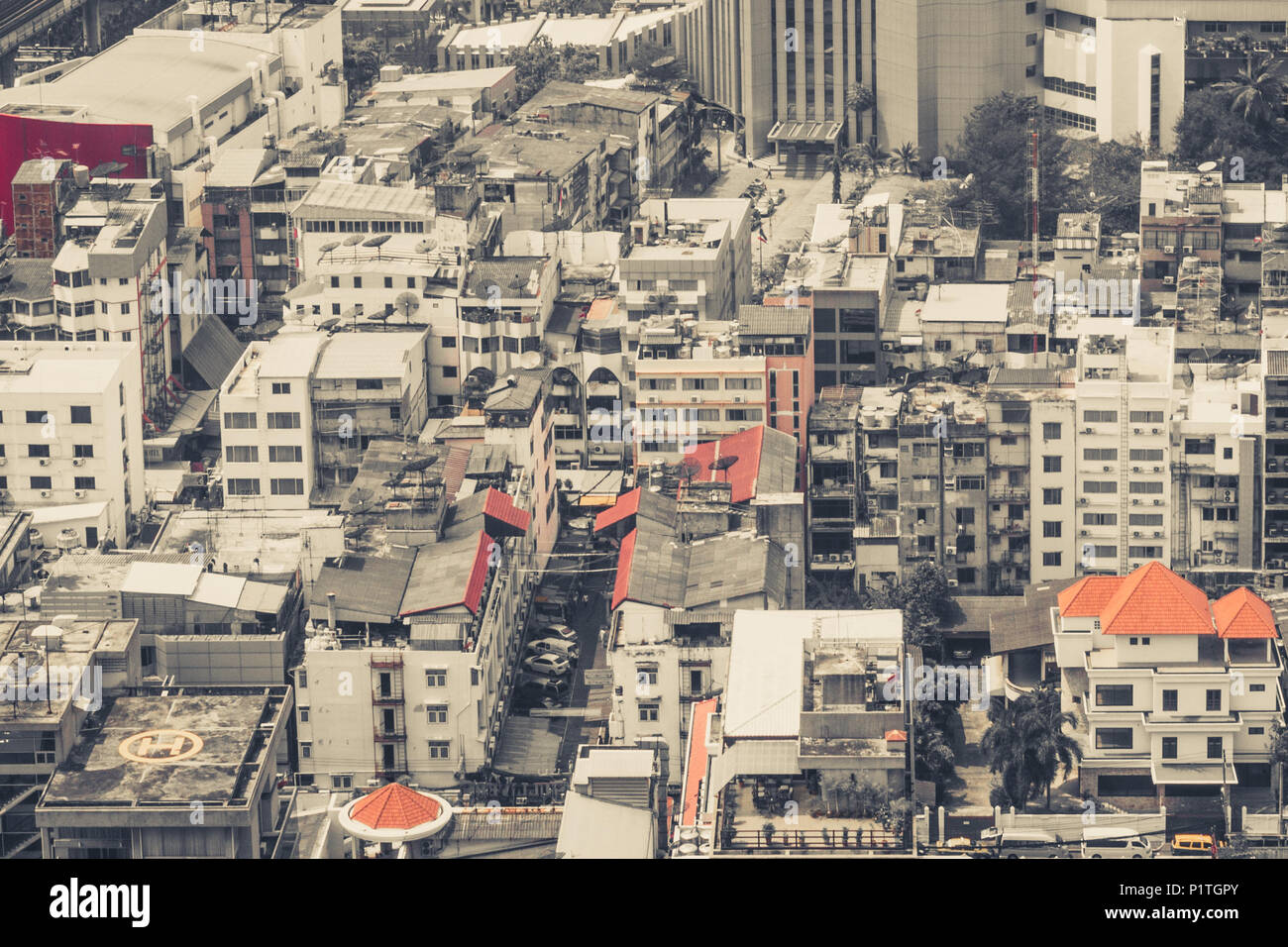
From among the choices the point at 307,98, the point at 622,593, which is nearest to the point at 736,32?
the point at 307,98

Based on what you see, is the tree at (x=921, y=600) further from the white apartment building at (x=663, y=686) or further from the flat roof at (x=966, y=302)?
the flat roof at (x=966, y=302)

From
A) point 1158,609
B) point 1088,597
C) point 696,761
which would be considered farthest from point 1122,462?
point 696,761

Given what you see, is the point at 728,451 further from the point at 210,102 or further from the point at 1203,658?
the point at 210,102

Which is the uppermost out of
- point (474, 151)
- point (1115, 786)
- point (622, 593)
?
point (474, 151)

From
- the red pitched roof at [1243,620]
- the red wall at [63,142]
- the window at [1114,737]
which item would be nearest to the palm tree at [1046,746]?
the window at [1114,737]

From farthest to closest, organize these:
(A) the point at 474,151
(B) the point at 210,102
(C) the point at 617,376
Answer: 1. (B) the point at 210,102
2. (A) the point at 474,151
3. (C) the point at 617,376
